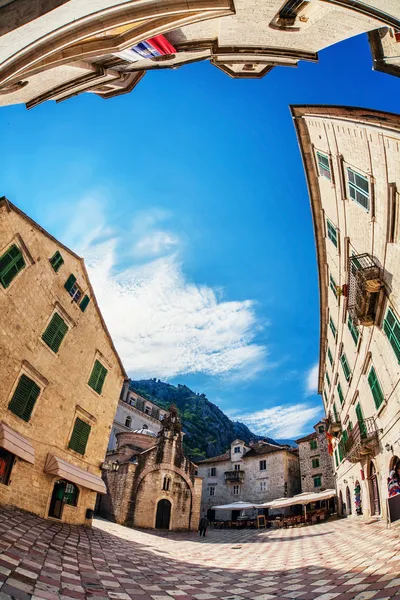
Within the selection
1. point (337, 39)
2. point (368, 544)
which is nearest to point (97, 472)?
point (368, 544)

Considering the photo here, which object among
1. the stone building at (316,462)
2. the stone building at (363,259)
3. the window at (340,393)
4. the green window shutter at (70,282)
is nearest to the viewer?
the stone building at (363,259)

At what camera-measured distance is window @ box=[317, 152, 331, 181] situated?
1344 cm

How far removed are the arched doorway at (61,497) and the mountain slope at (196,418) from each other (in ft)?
187

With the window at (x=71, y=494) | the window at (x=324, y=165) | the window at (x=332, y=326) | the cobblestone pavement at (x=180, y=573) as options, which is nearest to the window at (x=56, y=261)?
the cobblestone pavement at (x=180, y=573)

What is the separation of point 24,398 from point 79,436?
4154 mm

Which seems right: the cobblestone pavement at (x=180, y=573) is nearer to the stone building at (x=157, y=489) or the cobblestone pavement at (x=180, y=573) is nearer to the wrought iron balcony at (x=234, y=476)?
the stone building at (x=157, y=489)

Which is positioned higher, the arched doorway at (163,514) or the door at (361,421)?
the door at (361,421)

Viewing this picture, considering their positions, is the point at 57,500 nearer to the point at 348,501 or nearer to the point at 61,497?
the point at 61,497

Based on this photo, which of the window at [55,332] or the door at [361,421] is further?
the door at [361,421]

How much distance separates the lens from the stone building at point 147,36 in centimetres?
382

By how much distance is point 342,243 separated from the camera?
47.0 ft

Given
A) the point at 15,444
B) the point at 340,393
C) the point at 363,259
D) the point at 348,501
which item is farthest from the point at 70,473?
the point at 348,501

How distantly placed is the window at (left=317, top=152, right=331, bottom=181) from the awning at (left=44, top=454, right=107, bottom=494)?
58.0 feet

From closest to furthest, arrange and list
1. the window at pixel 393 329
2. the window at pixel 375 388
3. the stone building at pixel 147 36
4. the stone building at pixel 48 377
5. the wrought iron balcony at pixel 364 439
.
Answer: the stone building at pixel 147 36 < the window at pixel 393 329 < the stone building at pixel 48 377 < the window at pixel 375 388 < the wrought iron balcony at pixel 364 439
